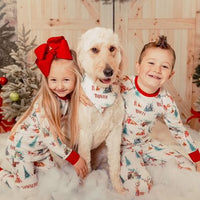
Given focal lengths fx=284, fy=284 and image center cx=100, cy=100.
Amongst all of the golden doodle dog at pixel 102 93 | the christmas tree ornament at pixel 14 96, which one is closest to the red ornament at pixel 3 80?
the christmas tree ornament at pixel 14 96

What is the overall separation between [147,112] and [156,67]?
263 mm

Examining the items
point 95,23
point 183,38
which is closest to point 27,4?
point 95,23

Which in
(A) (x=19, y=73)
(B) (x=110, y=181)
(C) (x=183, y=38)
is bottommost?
(B) (x=110, y=181)

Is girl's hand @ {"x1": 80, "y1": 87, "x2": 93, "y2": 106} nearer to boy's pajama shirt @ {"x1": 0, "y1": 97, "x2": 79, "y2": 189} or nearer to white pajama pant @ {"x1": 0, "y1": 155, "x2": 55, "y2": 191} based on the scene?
boy's pajama shirt @ {"x1": 0, "y1": 97, "x2": 79, "y2": 189}

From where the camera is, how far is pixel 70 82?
4.68 feet

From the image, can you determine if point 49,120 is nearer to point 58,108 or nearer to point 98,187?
point 58,108

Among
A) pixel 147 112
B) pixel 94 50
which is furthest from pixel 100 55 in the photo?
pixel 147 112

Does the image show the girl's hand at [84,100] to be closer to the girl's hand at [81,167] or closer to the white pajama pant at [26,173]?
the girl's hand at [81,167]

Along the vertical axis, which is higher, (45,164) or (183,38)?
(183,38)

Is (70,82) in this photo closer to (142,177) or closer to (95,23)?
(142,177)

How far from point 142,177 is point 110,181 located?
181mm

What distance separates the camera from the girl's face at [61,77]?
4.59 ft

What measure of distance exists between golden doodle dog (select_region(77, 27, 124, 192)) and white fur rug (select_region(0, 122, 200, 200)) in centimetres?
9

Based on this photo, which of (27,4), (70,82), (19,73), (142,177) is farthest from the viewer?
(27,4)
